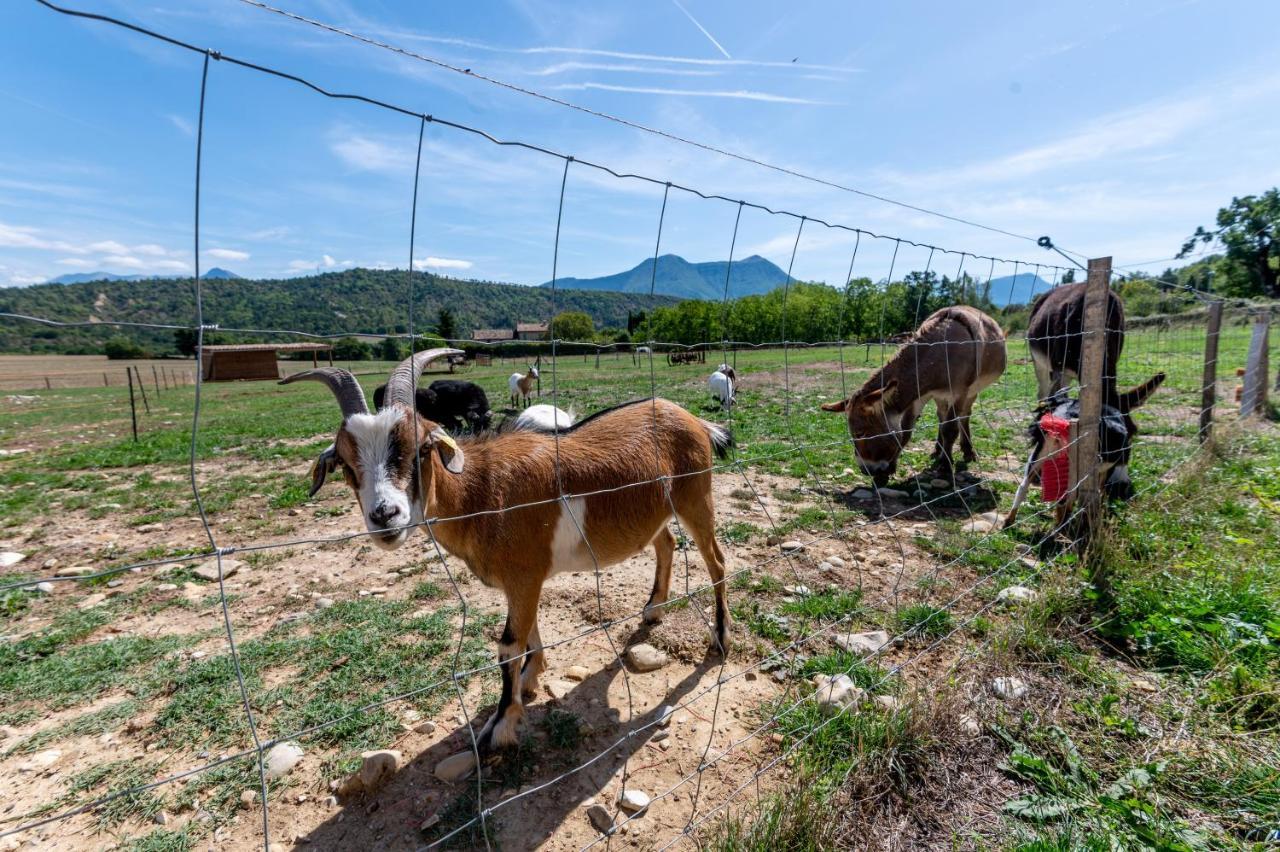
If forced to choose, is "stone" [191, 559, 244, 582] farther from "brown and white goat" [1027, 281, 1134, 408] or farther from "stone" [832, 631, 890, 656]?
Result: "brown and white goat" [1027, 281, 1134, 408]

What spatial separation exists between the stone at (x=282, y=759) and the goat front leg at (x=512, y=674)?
3.01 feet

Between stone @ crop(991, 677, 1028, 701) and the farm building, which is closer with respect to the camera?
the farm building

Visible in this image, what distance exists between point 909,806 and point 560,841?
1.52m

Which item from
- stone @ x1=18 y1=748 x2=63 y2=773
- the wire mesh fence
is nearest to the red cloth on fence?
the wire mesh fence

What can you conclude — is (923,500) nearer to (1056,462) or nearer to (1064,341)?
(1056,462)

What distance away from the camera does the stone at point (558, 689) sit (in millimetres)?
3283

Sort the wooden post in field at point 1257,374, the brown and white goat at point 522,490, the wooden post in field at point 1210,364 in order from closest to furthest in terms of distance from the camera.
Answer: the brown and white goat at point 522,490 < the wooden post in field at point 1210,364 < the wooden post in field at point 1257,374

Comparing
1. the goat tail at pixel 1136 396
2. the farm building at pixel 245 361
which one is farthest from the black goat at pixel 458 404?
the goat tail at pixel 1136 396

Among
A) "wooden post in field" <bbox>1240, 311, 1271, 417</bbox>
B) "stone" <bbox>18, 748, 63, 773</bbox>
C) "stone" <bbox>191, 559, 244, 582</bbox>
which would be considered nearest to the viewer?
"stone" <bbox>18, 748, 63, 773</bbox>

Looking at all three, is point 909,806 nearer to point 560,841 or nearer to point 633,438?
point 560,841

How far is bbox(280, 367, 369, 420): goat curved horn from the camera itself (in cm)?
250

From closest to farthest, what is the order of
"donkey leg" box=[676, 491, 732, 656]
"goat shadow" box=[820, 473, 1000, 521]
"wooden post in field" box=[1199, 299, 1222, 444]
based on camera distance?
"donkey leg" box=[676, 491, 732, 656]
"goat shadow" box=[820, 473, 1000, 521]
"wooden post in field" box=[1199, 299, 1222, 444]

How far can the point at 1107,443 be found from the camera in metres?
4.68

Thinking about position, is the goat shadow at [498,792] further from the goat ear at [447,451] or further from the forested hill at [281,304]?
the forested hill at [281,304]
